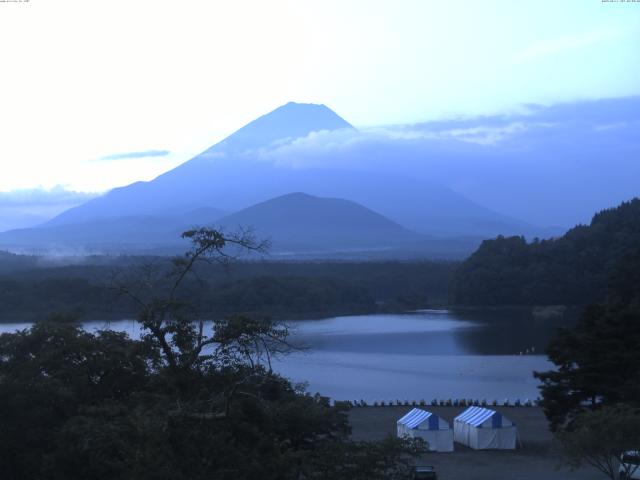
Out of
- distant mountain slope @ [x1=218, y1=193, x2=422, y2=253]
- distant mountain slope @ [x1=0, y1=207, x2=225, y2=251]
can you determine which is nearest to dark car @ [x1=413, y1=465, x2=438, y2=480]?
distant mountain slope @ [x1=218, y1=193, x2=422, y2=253]

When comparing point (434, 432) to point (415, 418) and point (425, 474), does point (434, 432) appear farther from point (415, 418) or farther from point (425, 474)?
point (425, 474)

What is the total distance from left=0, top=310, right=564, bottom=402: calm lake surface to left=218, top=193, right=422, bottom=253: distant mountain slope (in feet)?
215

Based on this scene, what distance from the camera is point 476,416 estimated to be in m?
11.8

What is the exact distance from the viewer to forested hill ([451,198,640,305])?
3741cm

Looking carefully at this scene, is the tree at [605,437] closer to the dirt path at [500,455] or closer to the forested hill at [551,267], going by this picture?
the dirt path at [500,455]

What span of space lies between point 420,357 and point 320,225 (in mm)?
89869

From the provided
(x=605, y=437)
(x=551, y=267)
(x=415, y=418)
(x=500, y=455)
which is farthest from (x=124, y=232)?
(x=605, y=437)

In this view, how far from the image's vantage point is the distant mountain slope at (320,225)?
10219 centimetres

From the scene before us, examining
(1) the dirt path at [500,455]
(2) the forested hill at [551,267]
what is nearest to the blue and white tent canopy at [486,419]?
(1) the dirt path at [500,455]

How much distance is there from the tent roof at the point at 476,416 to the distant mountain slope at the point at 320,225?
277 ft

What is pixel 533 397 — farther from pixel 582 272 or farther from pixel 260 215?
pixel 260 215

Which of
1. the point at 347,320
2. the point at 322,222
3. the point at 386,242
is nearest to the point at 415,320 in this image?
the point at 347,320

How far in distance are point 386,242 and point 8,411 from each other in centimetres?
9950

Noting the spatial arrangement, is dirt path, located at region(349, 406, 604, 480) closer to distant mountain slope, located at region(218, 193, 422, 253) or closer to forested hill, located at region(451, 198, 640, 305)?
forested hill, located at region(451, 198, 640, 305)
